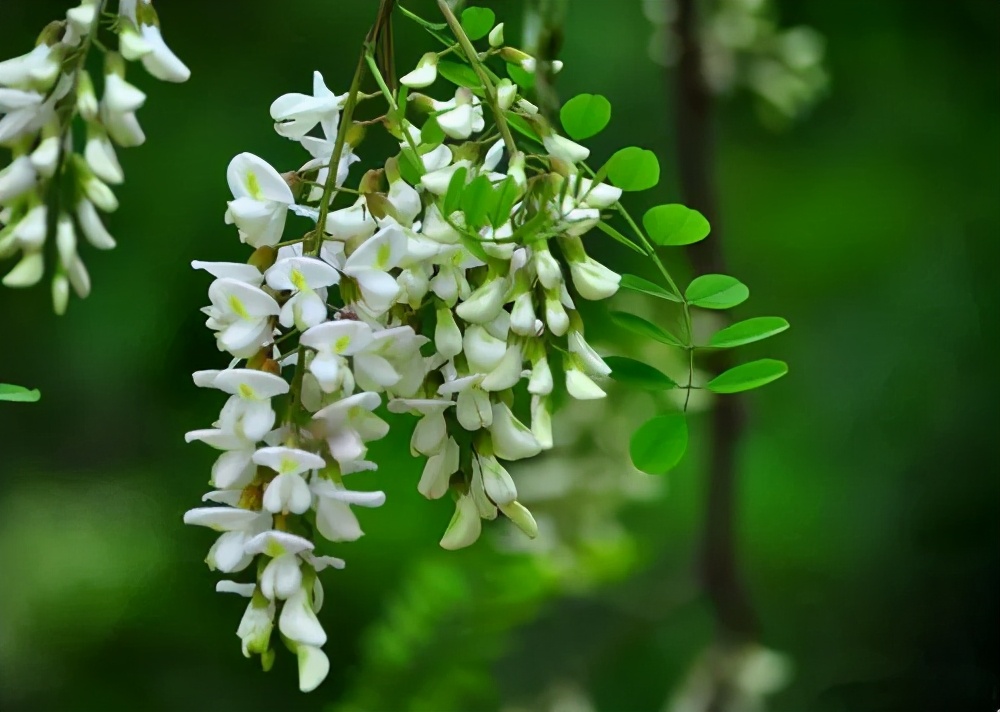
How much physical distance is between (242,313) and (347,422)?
0.04m

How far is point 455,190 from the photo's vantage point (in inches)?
10.3

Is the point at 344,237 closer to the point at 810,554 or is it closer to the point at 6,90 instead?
the point at 6,90

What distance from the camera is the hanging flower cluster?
257 mm

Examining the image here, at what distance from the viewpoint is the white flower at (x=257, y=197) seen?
274 millimetres

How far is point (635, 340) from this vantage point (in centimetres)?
73

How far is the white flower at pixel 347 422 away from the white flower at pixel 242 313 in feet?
0.09

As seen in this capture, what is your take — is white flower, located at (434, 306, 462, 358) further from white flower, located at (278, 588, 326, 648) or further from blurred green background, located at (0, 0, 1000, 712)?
blurred green background, located at (0, 0, 1000, 712)

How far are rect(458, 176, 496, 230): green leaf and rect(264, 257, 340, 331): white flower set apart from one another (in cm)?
4

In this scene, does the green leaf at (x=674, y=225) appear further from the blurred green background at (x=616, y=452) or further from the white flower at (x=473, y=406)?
the blurred green background at (x=616, y=452)

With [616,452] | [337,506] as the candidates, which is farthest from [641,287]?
[616,452]

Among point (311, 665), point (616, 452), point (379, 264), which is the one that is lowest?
point (616, 452)

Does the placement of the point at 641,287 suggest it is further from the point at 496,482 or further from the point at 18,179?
the point at 18,179

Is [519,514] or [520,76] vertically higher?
[520,76]

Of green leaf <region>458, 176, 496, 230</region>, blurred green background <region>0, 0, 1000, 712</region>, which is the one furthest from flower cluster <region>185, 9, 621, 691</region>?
blurred green background <region>0, 0, 1000, 712</region>
